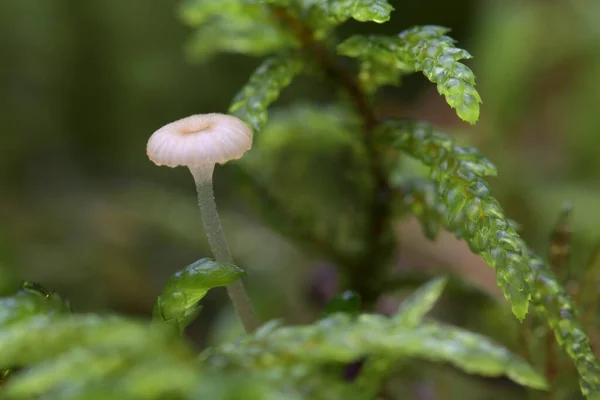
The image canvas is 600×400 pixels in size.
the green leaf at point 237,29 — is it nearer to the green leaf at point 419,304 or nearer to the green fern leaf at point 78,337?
the green leaf at point 419,304

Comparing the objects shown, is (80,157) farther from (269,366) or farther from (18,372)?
(269,366)

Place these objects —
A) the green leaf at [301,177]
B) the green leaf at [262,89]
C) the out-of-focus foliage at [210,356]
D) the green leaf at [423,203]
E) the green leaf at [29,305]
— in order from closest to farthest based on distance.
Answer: the out-of-focus foliage at [210,356]
the green leaf at [29,305]
the green leaf at [262,89]
the green leaf at [423,203]
the green leaf at [301,177]

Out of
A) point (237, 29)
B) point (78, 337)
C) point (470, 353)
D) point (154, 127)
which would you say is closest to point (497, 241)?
point (470, 353)

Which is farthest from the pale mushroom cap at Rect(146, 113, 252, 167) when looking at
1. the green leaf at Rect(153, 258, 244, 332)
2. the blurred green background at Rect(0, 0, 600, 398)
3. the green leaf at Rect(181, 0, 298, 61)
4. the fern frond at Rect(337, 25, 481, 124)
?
the blurred green background at Rect(0, 0, 600, 398)

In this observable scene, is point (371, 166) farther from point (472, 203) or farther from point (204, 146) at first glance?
point (204, 146)

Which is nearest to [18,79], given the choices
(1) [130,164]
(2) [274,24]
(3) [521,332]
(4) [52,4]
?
(4) [52,4]

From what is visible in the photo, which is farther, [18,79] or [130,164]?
[130,164]

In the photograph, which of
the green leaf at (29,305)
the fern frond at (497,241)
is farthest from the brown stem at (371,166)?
the green leaf at (29,305)
